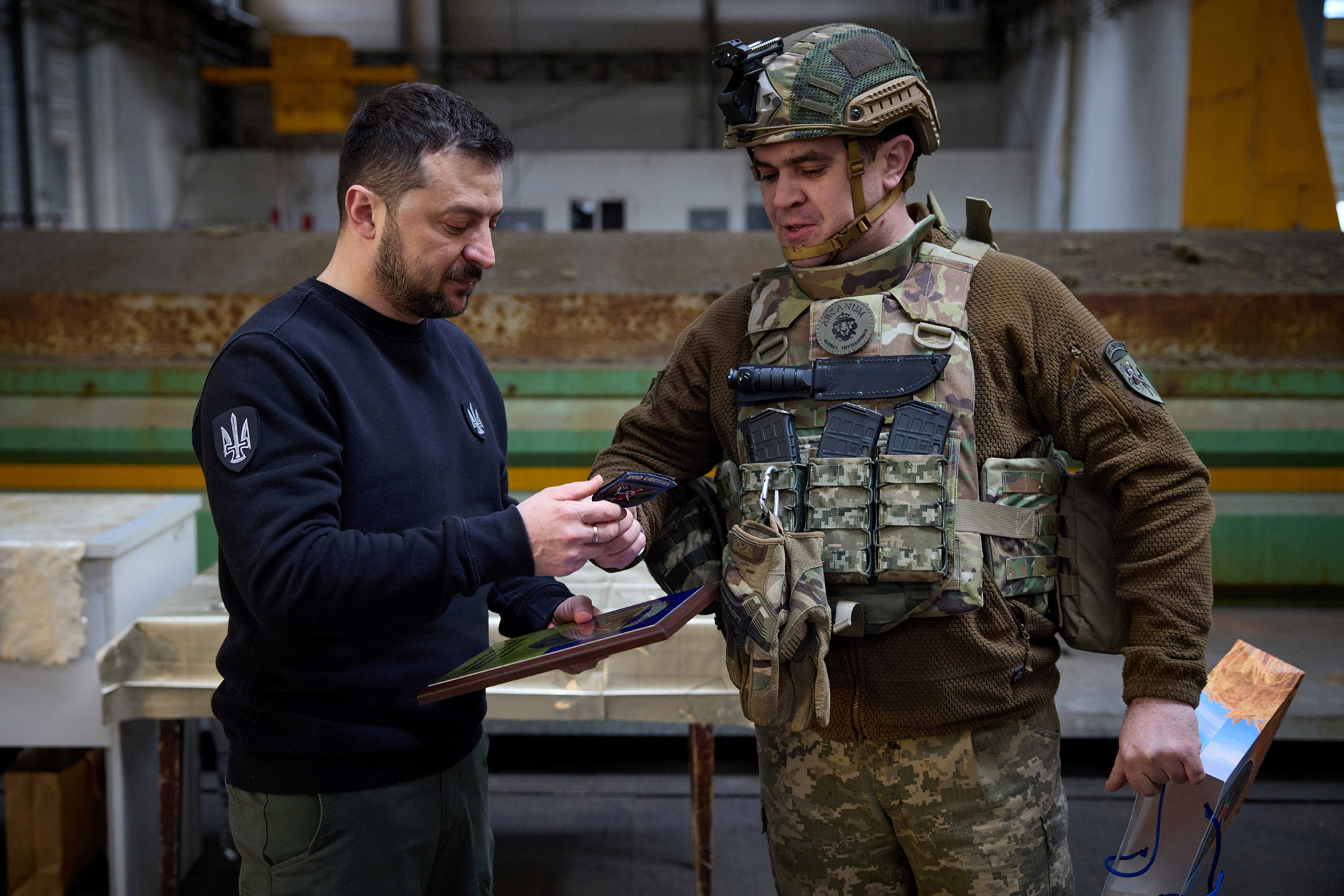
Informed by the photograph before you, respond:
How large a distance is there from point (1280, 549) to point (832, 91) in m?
3.46

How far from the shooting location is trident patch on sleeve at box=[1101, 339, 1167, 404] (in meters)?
1.37

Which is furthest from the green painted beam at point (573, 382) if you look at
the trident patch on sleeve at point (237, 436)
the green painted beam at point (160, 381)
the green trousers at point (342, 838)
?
the trident patch on sleeve at point (237, 436)

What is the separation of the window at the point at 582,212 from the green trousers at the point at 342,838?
418 inches

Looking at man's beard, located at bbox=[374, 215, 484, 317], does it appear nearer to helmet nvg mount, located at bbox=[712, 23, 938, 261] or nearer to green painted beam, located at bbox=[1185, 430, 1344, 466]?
helmet nvg mount, located at bbox=[712, 23, 938, 261]

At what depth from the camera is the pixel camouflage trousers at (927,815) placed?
142 cm

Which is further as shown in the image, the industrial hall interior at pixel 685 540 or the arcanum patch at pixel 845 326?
the arcanum patch at pixel 845 326

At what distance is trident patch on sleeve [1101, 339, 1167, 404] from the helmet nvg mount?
39 cm

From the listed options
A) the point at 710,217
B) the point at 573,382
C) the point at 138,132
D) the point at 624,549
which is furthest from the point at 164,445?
the point at 138,132

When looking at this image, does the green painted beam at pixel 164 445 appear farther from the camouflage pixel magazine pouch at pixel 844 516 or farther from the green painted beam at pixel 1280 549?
the camouflage pixel magazine pouch at pixel 844 516

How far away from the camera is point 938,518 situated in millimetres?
1375

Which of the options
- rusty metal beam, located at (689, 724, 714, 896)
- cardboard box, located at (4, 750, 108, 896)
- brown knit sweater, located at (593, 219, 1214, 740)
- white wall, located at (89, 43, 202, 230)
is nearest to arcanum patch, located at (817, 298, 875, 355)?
brown knit sweater, located at (593, 219, 1214, 740)

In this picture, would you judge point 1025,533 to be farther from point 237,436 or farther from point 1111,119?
point 1111,119

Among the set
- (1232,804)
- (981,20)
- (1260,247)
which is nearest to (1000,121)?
(981,20)

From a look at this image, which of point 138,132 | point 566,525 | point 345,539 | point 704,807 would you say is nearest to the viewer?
point 345,539
